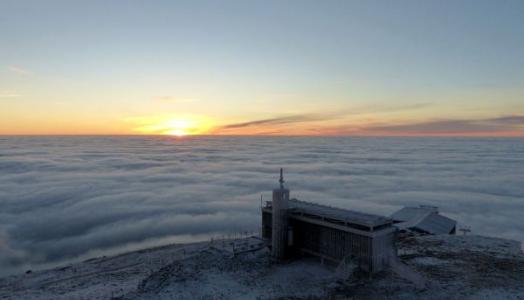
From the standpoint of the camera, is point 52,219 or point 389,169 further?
point 389,169

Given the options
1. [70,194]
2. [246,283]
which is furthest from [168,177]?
[246,283]

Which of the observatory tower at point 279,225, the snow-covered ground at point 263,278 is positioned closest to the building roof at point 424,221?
the snow-covered ground at point 263,278

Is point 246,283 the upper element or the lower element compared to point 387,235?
lower

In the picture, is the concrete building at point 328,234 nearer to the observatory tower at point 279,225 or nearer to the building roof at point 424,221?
the observatory tower at point 279,225

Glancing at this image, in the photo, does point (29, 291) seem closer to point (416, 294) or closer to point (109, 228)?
point (109, 228)

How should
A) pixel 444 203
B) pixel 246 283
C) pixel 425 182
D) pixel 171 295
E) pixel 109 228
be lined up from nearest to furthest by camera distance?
pixel 171 295, pixel 246 283, pixel 109 228, pixel 444 203, pixel 425 182

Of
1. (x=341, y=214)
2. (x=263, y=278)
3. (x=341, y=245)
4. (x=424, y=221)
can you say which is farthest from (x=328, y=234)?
(x=424, y=221)
